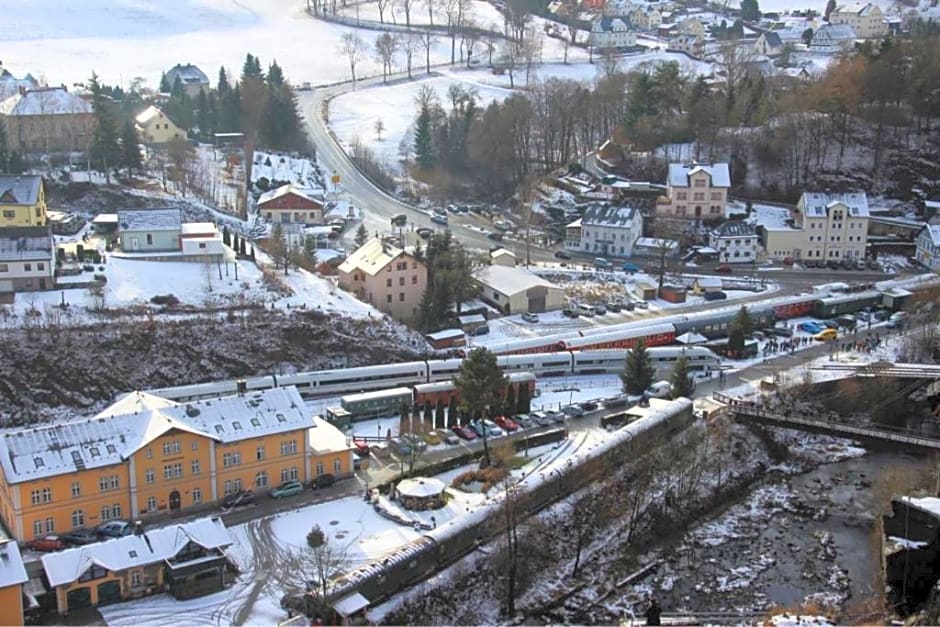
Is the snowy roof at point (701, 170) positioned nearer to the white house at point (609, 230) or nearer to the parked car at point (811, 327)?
the white house at point (609, 230)

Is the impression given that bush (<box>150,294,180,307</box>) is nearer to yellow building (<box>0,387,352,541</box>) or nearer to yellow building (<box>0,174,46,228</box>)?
yellow building (<box>0,174,46,228</box>)

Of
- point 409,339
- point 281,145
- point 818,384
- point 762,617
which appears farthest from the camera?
point 281,145

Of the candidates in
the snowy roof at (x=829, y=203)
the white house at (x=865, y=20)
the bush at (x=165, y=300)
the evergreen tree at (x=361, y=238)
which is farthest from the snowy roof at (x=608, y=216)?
the white house at (x=865, y=20)

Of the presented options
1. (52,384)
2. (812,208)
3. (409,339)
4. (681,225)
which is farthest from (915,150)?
(52,384)

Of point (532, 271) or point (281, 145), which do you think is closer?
point (532, 271)

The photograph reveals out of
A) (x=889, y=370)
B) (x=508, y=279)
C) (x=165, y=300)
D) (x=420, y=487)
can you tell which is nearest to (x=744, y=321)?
(x=889, y=370)

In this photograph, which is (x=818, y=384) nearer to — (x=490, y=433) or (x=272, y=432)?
(x=490, y=433)

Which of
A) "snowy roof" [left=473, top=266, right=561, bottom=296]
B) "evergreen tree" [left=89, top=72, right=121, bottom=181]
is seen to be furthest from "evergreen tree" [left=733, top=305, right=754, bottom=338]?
"evergreen tree" [left=89, top=72, right=121, bottom=181]
